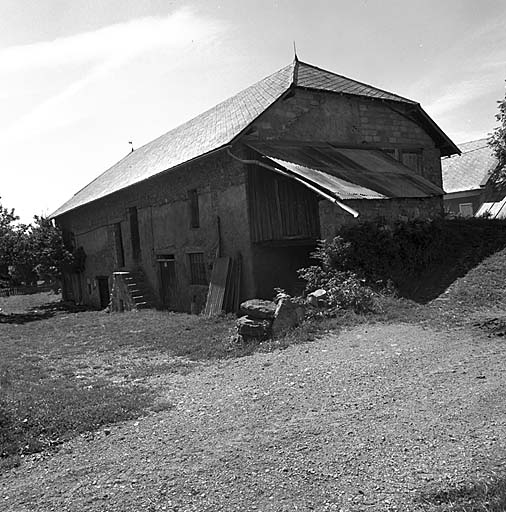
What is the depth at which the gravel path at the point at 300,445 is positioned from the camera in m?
3.80

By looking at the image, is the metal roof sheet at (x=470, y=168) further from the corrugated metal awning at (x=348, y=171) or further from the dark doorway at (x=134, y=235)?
the dark doorway at (x=134, y=235)

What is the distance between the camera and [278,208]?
46.9 ft

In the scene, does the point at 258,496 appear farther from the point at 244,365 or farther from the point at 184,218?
the point at 184,218

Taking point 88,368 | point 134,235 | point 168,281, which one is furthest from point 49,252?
point 88,368

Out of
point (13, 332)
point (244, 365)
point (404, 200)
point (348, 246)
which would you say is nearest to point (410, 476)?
point (244, 365)

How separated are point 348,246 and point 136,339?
5.22 m

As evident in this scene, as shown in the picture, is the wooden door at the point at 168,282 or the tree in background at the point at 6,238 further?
the tree in background at the point at 6,238

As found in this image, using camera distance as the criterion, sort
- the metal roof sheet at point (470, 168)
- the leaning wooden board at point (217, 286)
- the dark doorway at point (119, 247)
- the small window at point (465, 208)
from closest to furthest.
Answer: the leaning wooden board at point (217, 286) < the dark doorway at point (119, 247) < the small window at point (465, 208) < the metal roof sheet at point (470, 168)

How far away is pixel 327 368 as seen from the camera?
6980 mm

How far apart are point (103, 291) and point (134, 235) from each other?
5.79 meters

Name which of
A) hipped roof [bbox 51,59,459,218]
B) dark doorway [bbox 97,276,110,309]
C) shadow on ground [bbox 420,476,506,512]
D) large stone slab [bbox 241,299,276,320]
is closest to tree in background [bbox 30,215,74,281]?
dark doorway [bbox 97,276,110,309]

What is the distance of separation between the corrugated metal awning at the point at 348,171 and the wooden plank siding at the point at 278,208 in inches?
33.5

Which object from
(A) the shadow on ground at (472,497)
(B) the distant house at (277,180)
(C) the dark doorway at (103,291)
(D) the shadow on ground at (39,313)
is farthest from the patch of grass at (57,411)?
(C) the dark doorway at (103,291)

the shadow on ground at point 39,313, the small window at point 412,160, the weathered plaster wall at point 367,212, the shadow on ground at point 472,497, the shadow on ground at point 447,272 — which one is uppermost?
the small window at point 412,160
